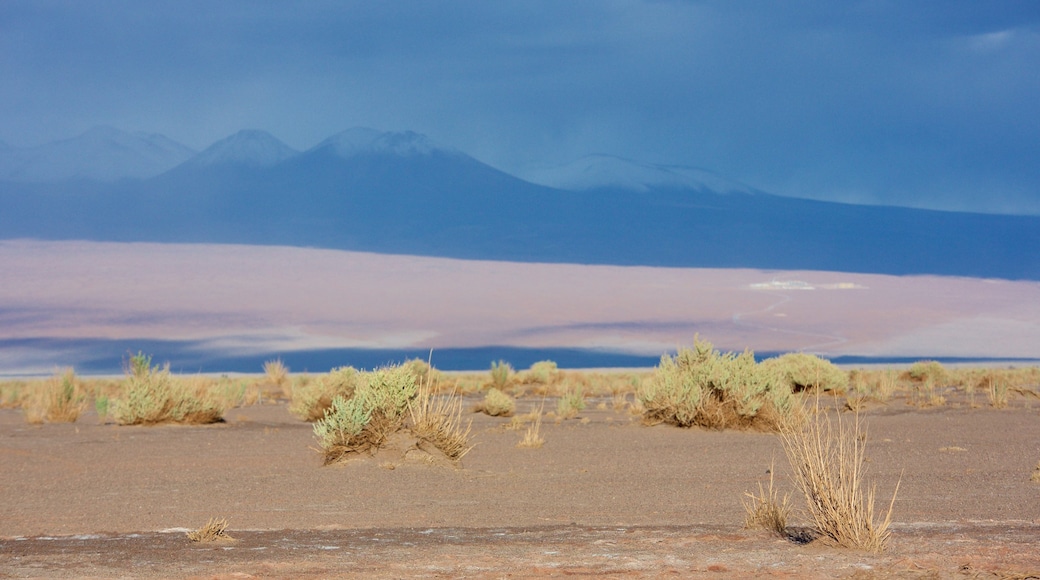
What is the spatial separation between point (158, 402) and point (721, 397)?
12255 mm

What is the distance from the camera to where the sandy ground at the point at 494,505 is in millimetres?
7578

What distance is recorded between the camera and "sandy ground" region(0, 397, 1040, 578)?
7578 millimetres

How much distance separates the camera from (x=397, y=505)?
38.5 feet

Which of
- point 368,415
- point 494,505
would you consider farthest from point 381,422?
point 494,505

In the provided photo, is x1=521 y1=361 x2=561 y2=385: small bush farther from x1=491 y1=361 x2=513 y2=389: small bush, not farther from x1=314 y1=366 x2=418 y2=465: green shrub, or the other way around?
x1=314 y1=366 x2=418 y2=465: green shrub

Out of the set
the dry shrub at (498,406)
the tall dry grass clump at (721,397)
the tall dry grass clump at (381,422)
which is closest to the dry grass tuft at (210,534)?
the tall dry grass clump at (381,422)

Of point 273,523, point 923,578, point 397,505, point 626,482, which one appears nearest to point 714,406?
point 626,482

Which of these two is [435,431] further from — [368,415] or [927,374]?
[927,374]

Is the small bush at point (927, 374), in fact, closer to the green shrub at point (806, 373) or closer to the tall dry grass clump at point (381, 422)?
the green shrub at point (806, 373)

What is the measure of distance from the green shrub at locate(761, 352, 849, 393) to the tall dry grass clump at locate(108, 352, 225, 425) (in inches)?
590

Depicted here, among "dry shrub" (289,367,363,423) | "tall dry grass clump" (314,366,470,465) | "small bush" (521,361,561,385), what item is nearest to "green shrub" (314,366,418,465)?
"tall dry grass clump" (314,366,470,465)

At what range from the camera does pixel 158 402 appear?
22.0m

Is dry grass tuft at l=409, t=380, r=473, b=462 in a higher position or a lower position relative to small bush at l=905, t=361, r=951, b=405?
lower

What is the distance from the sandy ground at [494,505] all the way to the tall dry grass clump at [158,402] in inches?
25.3
